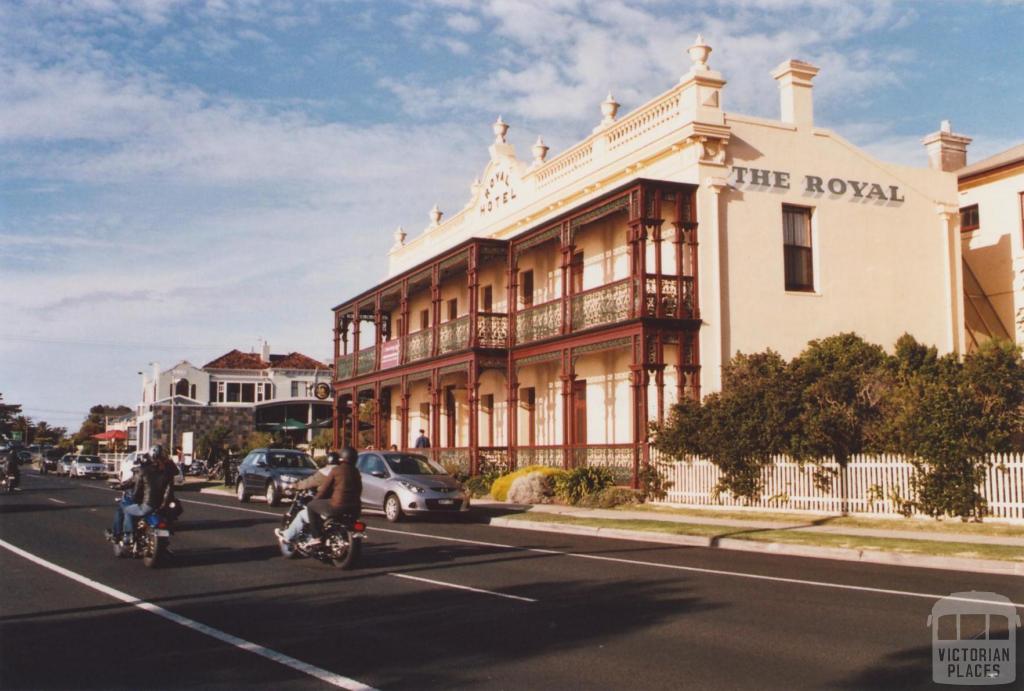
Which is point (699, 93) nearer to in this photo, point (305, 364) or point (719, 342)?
point (719, 342)

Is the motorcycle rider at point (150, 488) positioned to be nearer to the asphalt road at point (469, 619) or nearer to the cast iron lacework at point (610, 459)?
the asphalt road at point (469, 619)

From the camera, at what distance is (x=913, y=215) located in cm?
2812

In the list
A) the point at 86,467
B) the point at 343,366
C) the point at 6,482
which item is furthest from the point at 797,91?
the point at 86,467

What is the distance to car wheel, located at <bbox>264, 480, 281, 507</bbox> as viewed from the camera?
87.2 feet

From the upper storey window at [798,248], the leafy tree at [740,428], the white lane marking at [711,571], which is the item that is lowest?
the white lane marking at [711,571]

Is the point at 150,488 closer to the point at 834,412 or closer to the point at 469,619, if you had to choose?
the point at 469,619

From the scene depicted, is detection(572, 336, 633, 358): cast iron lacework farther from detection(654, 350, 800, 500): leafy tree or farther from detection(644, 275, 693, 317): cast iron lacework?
detection(654, 350, 800, 500): leafy tree

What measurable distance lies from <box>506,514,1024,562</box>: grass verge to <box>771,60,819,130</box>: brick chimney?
13.0 m

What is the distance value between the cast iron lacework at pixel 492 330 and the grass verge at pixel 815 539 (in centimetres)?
1050

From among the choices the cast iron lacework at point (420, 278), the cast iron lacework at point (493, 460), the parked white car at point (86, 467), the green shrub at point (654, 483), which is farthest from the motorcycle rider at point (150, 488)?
the parked white car at point (86, 467)

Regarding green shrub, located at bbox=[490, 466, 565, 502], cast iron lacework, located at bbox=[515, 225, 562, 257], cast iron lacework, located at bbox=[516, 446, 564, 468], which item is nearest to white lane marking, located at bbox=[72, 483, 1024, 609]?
green shrub, located at bbox=[490, 466, 565, 502]

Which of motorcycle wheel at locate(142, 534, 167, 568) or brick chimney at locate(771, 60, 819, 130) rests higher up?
brick chimney at locate(771, 60, 819, 130)

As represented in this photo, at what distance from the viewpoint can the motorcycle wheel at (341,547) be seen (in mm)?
13055

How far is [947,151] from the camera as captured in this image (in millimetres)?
34219
